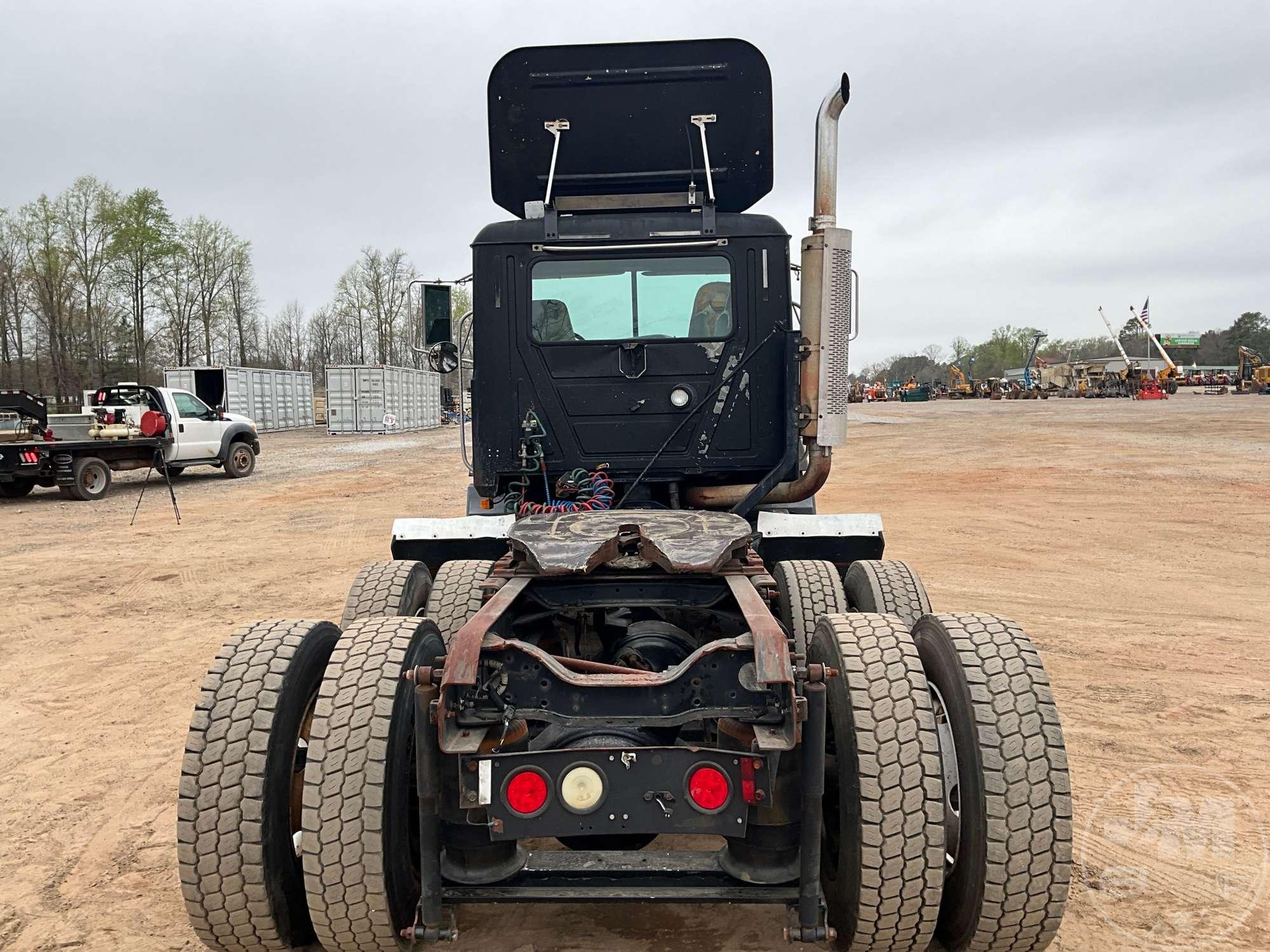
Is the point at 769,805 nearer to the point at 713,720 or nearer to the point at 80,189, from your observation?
the point at 713,720

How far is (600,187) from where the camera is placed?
5.59 metres

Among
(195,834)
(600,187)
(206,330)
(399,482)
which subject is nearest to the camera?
(195,834)

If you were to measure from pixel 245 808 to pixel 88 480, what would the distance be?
51.6 feet

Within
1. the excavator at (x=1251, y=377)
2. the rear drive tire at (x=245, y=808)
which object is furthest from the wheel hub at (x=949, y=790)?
the excavator at (x=1251, y=377)

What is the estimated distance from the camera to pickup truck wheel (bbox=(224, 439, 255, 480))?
19844mm

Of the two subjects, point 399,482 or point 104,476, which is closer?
point 104,476

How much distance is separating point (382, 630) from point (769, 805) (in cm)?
131

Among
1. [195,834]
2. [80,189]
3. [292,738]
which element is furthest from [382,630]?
[80,189]

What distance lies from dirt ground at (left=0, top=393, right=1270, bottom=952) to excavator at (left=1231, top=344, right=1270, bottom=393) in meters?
48.7

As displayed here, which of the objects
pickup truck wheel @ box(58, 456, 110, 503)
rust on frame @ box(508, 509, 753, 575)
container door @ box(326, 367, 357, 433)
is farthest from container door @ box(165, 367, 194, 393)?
rust on frame @ box(508, 509, 753, 575)

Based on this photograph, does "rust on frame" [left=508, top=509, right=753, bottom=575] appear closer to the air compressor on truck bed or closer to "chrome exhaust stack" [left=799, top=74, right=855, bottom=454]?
the air compressor on truck bed

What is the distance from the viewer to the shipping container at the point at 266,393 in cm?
3300

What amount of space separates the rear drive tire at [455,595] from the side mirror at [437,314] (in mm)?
1443

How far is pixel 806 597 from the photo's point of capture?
421cm
